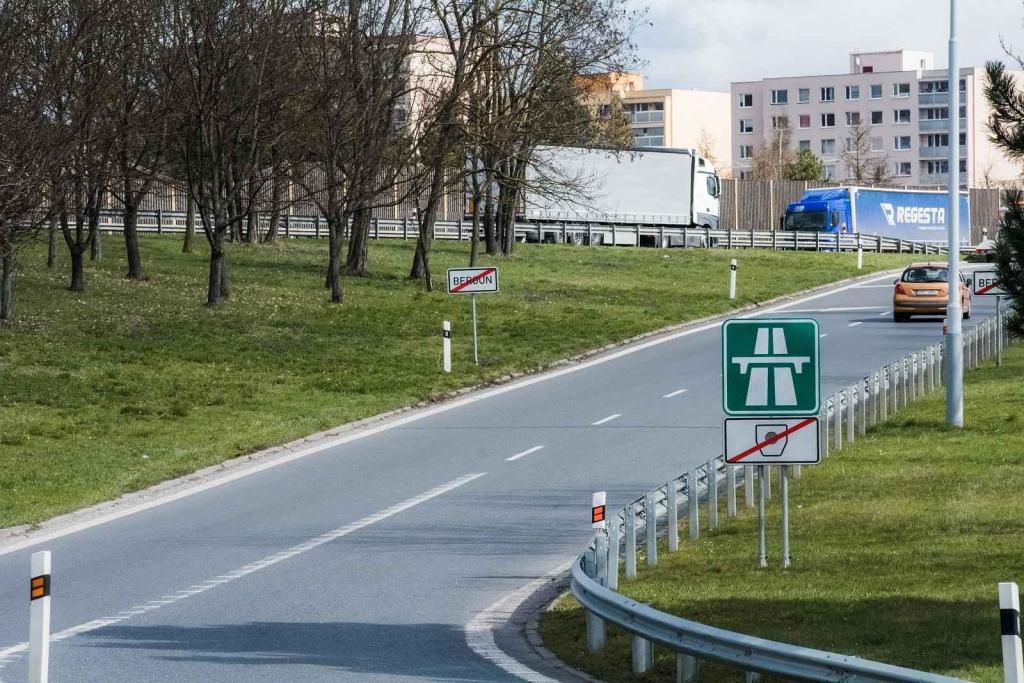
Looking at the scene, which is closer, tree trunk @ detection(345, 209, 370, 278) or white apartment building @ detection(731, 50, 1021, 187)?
tree trunk @ detection(345, 209, 370, 278)

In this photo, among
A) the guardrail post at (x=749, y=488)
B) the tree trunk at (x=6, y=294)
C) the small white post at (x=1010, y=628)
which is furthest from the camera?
the tree trunk at (x=6, y=294)

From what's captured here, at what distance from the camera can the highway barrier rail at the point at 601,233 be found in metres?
64.1

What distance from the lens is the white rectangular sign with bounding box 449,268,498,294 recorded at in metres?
32.1

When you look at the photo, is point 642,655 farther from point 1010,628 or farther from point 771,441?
point 1010,628

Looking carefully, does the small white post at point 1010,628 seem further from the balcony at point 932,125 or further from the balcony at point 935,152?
the balcony at point 932,125

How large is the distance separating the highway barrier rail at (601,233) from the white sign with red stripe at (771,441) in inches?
1989

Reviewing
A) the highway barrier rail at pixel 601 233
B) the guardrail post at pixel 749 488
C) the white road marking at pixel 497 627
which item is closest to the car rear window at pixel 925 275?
the highway barrier rail at pixel 601 233

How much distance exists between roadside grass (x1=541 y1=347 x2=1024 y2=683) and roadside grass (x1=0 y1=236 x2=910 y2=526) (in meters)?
7.89

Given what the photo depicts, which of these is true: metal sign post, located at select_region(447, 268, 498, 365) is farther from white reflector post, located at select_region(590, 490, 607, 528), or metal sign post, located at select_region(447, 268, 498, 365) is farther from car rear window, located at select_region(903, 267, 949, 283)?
white reflector post, located at select_region(590, 490, 607, 528)

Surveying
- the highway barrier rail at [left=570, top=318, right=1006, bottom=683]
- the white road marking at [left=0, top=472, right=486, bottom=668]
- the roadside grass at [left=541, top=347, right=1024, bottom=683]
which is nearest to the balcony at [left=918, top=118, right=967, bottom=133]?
the highway barrier rail at [left=570, top=318, right=1006, bottom=683]

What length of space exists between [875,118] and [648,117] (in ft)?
75.3

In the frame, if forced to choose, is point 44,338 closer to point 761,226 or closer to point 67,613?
point 67,613

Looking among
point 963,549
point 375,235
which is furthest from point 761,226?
point 963,549

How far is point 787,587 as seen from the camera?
12.5 m
